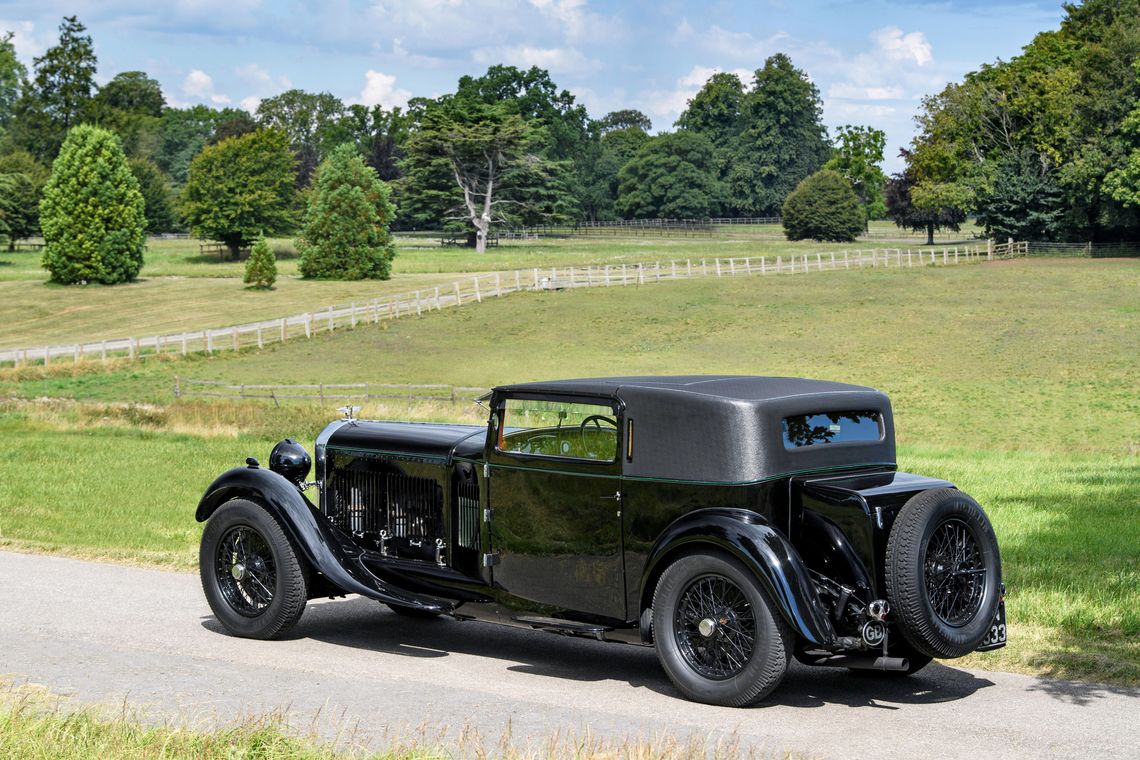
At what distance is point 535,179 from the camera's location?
116 m

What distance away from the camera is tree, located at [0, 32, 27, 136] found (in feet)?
520

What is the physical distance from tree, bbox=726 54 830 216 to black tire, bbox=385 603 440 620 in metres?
148

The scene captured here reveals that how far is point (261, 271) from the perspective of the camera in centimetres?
7875

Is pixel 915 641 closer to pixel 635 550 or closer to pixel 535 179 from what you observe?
pixel 635 550

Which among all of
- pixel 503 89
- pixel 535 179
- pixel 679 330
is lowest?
pixel 679 330

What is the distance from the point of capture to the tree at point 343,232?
8238 centimetres

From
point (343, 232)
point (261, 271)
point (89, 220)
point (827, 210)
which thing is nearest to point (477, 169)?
point (827, 210)

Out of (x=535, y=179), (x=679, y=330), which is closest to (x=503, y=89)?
(x=535, y=179)

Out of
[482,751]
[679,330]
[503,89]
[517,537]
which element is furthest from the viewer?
[503,89]

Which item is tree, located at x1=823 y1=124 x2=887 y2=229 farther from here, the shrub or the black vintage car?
the black vintage car

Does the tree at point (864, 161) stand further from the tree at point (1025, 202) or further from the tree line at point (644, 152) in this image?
the tree at point (1025, 202)

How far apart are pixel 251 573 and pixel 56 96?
14202cm

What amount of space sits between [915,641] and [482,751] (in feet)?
9.22

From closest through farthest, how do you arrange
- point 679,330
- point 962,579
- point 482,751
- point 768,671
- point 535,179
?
1. point 482,751
2. point 768,671
3. point 962,579
4. point 679,330
5. point 535,179
